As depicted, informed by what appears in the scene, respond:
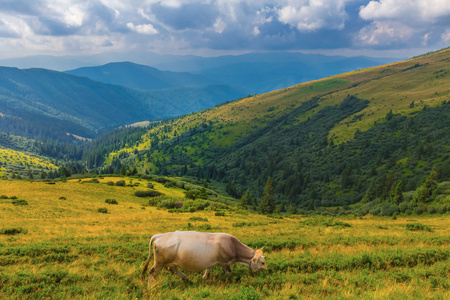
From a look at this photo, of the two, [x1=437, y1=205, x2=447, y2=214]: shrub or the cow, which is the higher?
the cow

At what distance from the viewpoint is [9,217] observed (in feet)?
87.5

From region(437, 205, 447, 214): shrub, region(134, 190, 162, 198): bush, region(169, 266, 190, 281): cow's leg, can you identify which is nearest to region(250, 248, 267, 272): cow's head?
region(169, 266, 190, 281): cow's leg

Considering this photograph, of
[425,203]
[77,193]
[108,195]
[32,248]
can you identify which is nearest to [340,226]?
[32,248]

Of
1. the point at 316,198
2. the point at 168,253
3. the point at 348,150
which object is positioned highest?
the point at 348,150

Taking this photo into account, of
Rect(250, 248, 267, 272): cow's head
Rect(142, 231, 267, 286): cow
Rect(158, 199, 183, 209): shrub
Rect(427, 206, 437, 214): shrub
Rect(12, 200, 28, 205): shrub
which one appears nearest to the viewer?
Rect(142, 231, 267, 286): cow

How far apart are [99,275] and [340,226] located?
2491cm

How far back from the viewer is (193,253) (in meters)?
10.0

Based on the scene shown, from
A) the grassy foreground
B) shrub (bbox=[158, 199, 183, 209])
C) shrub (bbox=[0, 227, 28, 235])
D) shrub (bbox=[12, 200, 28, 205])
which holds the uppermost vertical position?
the grassy foreground

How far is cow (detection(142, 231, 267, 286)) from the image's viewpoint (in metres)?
10.0

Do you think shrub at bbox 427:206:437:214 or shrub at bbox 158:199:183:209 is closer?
shrub at bbox 427:206:437:214

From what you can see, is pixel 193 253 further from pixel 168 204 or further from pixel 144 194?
pixel 144 194

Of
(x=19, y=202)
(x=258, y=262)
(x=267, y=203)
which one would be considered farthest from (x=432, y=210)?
(x=19, y=202)

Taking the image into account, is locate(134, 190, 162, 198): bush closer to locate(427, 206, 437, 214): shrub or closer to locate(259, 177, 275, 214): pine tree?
locate(259, 177, 275, 214): pine tree

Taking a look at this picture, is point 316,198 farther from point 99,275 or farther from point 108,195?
point 99,275
